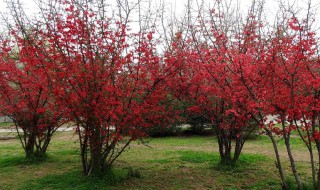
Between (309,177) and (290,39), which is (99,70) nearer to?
(290,39)

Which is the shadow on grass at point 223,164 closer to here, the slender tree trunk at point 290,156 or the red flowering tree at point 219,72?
the red flowering tree at point 219,72

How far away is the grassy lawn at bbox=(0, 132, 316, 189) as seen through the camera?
6.47 metres

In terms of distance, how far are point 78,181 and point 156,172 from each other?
2066 millimetres

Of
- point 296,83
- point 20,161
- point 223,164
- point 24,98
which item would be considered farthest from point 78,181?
point 296,83

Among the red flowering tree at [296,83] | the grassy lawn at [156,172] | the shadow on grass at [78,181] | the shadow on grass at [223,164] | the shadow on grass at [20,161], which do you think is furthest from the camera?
the shadow on grass at [20,161]

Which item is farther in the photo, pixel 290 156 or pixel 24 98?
pixel 24 98

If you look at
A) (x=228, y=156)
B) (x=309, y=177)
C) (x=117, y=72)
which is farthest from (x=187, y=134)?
(x=117, y=72)

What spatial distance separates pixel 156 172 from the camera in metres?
7.73

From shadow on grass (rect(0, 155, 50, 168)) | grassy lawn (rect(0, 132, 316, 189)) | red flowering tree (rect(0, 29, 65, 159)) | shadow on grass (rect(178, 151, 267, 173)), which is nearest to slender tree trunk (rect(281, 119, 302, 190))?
grassy lawn (rect(0, 132, 316, 189))

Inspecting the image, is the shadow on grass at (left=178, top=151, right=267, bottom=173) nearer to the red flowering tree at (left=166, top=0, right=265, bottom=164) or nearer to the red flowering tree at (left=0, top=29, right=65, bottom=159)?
the red flowering tree at (left=166, top=0, right=265, bottom=164)

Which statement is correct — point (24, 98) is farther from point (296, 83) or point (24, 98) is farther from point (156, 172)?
point (296, 83)

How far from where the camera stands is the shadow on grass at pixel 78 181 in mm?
6297

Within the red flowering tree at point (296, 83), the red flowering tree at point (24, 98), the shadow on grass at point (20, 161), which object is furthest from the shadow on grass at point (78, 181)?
the red flowering tree at point (296, 83)

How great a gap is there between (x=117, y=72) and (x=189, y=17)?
8.64 ft
